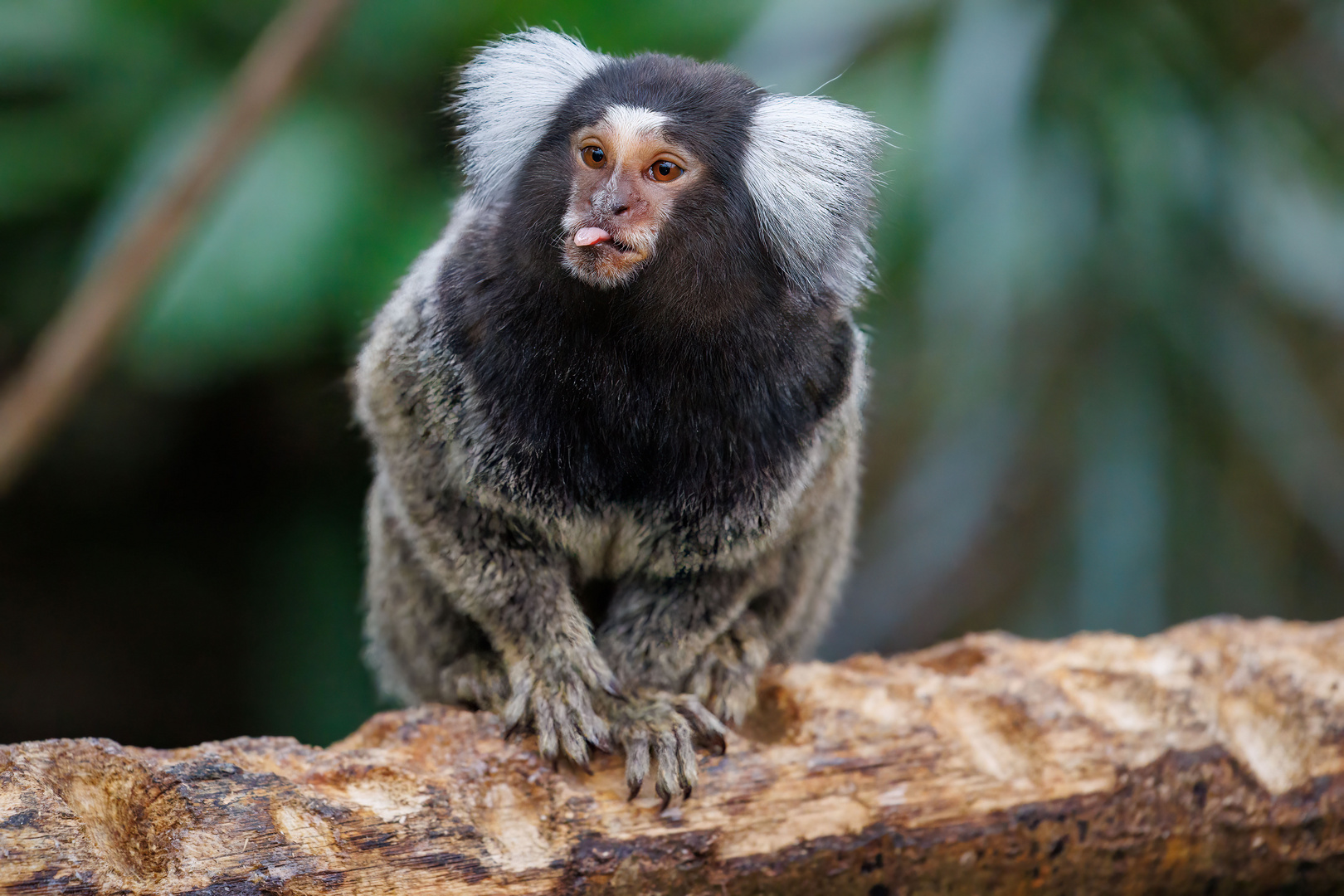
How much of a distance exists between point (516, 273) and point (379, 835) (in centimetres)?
100

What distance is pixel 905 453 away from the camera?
563cm

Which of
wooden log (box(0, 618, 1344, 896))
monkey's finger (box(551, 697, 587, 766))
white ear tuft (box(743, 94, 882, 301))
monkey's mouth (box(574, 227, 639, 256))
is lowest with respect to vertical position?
wooden log (box(0, 618, 1344, 896))

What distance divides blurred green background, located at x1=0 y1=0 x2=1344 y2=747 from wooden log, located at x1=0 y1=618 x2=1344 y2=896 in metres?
2.06

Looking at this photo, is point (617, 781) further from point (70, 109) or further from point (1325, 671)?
point (70, 109)

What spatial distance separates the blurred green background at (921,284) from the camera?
436 centimetres

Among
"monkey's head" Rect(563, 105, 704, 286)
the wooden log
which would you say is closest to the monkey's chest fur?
"monkey's head" Rect(563, 105, 704, 286)

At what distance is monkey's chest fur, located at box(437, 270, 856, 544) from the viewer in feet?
7.18

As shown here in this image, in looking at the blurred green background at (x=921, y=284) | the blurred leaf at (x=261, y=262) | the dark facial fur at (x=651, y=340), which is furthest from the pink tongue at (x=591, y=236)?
the blurred leaf at (x=261, y=262)

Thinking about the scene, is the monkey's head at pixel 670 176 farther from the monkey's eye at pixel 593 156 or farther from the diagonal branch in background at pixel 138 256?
the diagonal branch in background at pixel 138 256

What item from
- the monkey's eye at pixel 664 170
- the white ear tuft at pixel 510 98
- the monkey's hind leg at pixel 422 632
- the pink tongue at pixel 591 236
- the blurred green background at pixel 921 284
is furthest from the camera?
the blurred green background at pixel 921 284

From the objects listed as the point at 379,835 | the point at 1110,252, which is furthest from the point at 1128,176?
the point at 379,835

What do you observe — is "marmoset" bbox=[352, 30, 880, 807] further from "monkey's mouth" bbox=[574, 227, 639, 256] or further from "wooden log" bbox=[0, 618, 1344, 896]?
"wooden log" bbox=[0, 618, 1344, 896]

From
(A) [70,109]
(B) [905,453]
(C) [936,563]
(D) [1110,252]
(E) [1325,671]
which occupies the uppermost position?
(A) [70,109]

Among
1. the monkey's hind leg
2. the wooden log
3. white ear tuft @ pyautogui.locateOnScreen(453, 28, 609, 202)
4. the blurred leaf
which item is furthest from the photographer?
the blurred leaf
